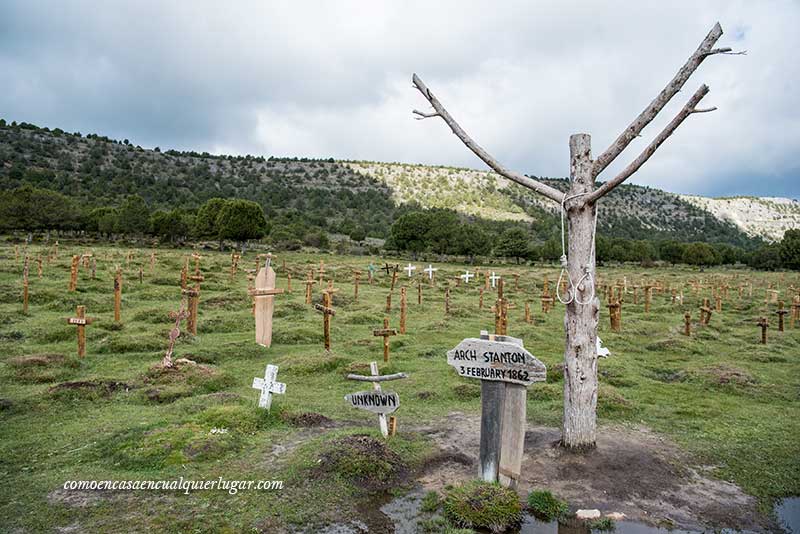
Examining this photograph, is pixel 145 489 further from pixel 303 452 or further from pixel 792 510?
pixel 792 510

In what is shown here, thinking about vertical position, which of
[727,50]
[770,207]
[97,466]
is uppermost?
[770,207]

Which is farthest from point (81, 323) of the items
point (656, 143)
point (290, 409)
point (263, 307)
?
point (656, 143)

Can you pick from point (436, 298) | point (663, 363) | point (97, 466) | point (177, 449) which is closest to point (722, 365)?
point (663, 363)

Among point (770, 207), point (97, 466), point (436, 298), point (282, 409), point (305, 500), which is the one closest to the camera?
point (305, 500)

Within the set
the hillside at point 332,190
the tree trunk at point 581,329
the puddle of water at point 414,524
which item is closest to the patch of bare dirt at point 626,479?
the puddle of water at point 414,524

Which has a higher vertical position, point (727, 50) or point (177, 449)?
point (727, 50)

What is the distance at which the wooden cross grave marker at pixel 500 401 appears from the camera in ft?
22.6

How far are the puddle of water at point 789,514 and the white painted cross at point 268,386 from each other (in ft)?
24.8

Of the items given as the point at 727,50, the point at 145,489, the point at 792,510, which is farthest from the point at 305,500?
the point at 727,50

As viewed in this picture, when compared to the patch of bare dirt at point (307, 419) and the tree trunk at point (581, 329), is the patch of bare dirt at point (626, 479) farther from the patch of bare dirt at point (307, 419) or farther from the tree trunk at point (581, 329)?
the patch of bare dirt at point (307, 419)

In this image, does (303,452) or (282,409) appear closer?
(303,452)

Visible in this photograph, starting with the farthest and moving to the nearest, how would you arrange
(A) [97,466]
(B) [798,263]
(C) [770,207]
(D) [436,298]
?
(C) [770,207], (B) [798,263], (D) [436,298], (A) [97,466]

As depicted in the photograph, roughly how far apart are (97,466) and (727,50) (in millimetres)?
10608

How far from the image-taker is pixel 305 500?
6656 mm
